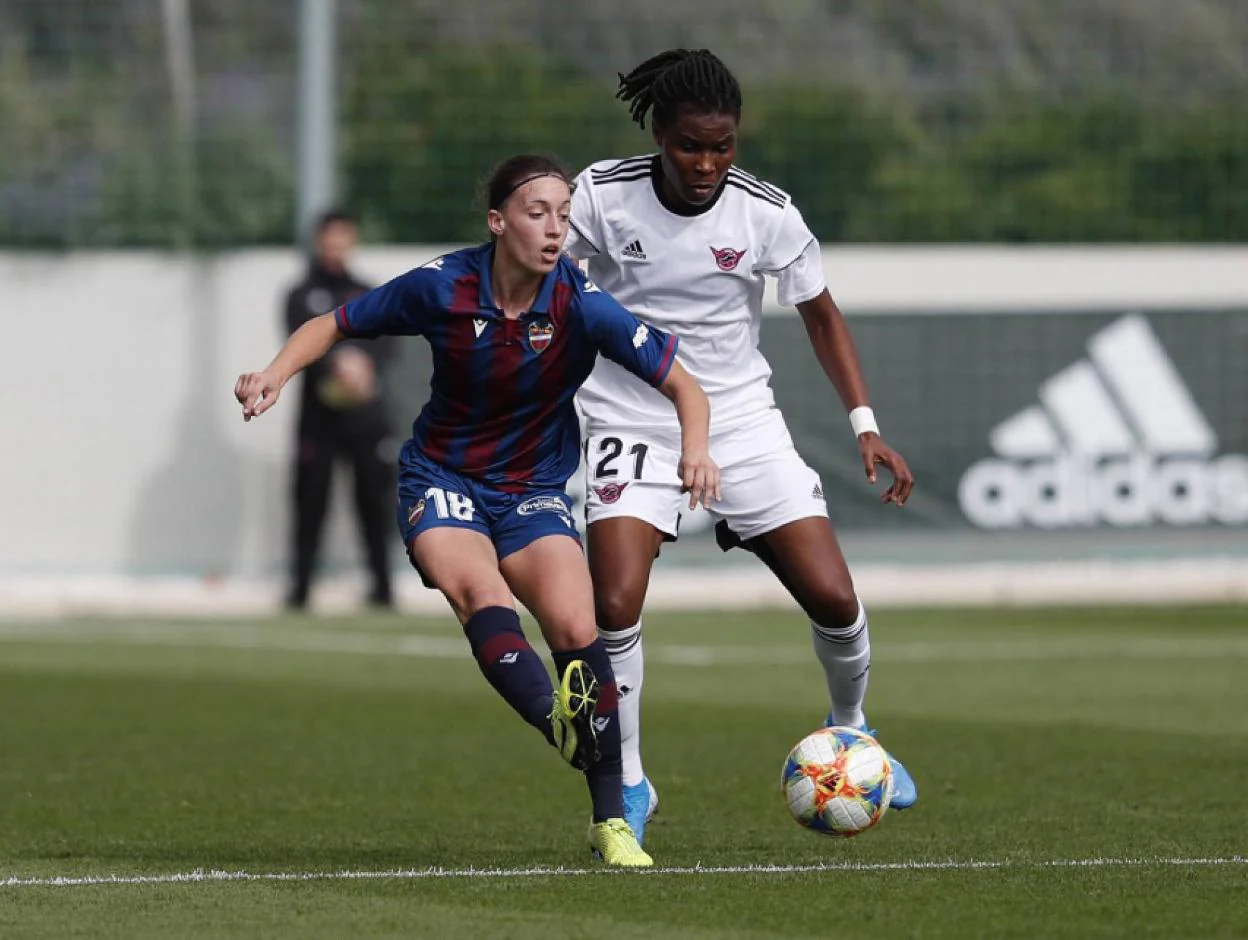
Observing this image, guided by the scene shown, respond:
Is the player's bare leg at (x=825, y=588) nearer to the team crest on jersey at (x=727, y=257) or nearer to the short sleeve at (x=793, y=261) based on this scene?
the short sleeve at (x=793, y=261)

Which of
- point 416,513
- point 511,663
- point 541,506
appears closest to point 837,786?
point 511,663

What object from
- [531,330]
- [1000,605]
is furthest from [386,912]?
[1000,605]

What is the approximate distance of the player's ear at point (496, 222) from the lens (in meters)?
6.99

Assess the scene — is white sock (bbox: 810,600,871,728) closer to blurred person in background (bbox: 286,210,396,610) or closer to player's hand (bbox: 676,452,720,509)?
player's hand (bbox: 676,452,720,509)

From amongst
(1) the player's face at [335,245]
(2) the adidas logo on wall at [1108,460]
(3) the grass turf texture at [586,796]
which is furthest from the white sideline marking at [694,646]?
(2) the adidas logo on wall at [1108,460]

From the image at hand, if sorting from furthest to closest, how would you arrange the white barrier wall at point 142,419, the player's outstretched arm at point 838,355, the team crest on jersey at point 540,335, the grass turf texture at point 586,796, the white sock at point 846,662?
the white barrier wall at point 142,419, the white sock at point 846,662, the player's outstretched arm at point 838,355, the team crest on jersey at point 540,335, the grass turf texture at point 586,796

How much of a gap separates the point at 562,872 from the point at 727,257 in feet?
6.32

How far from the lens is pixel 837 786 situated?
6.98 meters

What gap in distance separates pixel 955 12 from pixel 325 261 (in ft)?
18.3

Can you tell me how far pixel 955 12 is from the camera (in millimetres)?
19406

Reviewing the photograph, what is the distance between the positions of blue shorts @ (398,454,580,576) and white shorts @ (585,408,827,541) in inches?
15.8

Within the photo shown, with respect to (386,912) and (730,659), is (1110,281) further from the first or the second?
(386,912)

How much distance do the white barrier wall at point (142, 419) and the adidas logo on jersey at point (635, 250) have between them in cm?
1041

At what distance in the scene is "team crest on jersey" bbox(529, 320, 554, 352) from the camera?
277 inches
